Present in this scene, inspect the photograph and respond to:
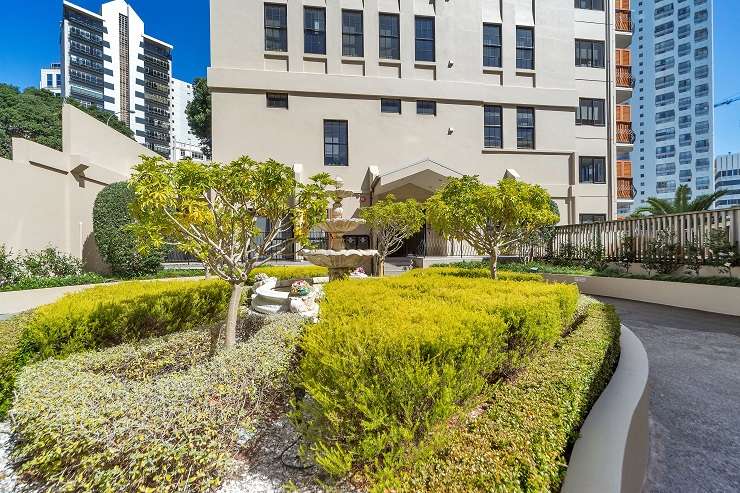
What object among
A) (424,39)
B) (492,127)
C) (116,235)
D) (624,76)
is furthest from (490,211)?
(624,76)

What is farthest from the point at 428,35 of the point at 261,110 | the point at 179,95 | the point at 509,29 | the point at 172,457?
the point at 179,95

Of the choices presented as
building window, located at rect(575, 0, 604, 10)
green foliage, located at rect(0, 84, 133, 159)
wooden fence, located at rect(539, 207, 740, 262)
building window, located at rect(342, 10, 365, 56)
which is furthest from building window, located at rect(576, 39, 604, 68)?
green foliage, located at rect(0, 84, 133, 159)

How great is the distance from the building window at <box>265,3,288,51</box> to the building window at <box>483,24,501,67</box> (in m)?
12.1

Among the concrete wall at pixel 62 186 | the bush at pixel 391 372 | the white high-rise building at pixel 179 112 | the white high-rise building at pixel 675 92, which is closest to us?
the bush at pixel 391 372

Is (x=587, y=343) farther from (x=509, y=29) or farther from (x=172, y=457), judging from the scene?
(x=509, y=29)

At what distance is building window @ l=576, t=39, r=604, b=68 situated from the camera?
21.8 m

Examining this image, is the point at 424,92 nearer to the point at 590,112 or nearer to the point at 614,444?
the point at 590,112

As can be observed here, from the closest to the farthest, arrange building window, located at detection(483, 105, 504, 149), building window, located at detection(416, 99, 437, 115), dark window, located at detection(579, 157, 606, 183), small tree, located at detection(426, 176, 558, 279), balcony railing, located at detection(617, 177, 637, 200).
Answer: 1. small tree, located at detection(426, 176, 558, 279)
2. building window, located at detection(416, 99, 437, 115)
3. building window, located at detection(483, 105, 504, 149)
4. dark window, located at detection(579, 157, 606, 183)
5. balcony railing, located at detection(617, 177, 637, 200)

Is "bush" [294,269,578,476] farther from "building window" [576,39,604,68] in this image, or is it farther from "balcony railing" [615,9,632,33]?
"balcony railing" [615,9,632,33]

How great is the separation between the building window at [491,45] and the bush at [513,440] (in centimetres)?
2177

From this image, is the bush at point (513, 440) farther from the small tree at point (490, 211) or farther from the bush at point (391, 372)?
the small tree at point (490, 211)

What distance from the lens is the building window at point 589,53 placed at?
858 inches

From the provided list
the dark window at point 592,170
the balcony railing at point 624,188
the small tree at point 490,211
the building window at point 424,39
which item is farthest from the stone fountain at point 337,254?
the balcony railing at point 624,188

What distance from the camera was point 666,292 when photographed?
10023 mm
